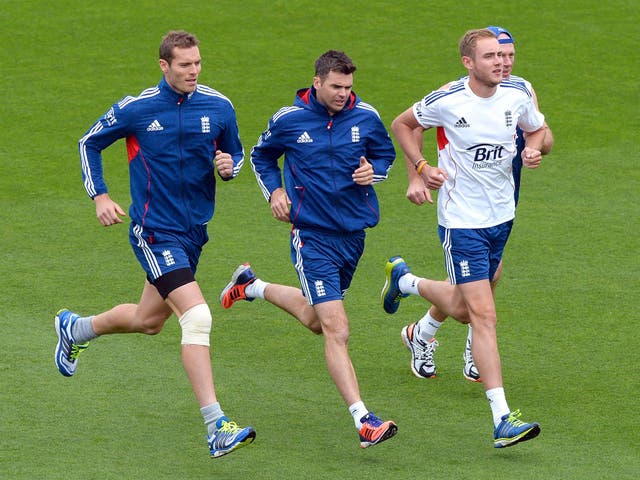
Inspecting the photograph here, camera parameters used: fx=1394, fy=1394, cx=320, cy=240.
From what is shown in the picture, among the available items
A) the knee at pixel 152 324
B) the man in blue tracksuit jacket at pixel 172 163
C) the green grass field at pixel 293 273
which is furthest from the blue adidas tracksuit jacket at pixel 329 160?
the green grass field at pixel 293 273

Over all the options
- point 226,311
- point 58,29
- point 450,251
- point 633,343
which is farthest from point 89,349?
point 58,29

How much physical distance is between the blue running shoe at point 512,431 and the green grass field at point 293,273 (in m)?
0.13

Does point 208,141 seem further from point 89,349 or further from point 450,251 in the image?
point 89,349

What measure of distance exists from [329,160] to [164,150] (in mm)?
1058

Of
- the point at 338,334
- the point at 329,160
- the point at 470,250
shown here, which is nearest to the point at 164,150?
the point at 329,160

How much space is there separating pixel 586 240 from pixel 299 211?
470cm

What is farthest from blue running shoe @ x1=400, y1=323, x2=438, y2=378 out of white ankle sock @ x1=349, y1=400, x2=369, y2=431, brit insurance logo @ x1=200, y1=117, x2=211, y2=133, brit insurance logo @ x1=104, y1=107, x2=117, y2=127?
brit insurance logo @ x1=104, y1=107, x2=117, y2=127

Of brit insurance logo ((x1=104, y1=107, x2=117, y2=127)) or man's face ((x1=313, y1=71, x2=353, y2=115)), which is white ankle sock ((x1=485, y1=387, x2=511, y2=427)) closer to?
man's face ((x1=313, y1=71, x2=353, y2=115))

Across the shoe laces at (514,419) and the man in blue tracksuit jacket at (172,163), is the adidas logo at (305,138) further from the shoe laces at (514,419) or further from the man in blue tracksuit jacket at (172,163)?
the shoe laces at (514,419)

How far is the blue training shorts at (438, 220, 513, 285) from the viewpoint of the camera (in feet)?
28.9

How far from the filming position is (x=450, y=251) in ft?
29.2

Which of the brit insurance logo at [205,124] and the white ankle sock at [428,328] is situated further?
the white ankle sock at [428,328]

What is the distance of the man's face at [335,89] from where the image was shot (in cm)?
877

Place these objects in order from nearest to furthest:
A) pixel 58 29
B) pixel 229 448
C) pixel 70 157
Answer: pixel 229 448 → pixel 70 157 → pixel 58 29
